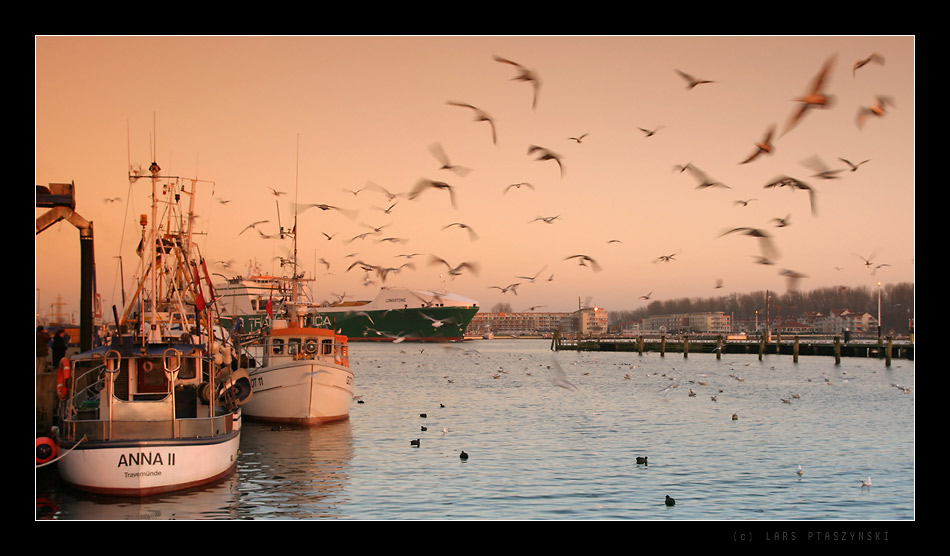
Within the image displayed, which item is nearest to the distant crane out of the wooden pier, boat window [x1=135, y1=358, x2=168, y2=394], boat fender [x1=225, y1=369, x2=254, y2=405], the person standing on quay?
the person standing on quay

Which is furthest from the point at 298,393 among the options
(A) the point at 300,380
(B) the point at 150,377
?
(B) the point at 150,377

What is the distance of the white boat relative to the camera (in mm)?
28266

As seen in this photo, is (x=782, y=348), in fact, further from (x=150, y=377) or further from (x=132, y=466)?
(x=132, y=466)

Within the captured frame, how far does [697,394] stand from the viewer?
4478 centimetres

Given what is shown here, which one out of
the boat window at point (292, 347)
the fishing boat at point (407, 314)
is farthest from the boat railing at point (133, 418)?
the fishing boat at point (407, 314)

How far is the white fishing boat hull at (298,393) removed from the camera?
2820cm

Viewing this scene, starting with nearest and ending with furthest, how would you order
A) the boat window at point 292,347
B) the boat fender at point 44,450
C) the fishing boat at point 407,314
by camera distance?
1. the boat fender at point 44,450
2. the boat window at point 292,347
3. the fishing boat at point 407,314

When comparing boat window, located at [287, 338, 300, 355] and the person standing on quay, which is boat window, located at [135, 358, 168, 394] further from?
boat window, located at [287, 338, 300, 355]

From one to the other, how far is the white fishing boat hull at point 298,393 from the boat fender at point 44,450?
10.7m

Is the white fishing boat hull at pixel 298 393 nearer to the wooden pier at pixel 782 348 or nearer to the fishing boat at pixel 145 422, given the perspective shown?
the fishing boat at pixel 145 422

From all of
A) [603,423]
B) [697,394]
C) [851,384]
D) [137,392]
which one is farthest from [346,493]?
[851,384]

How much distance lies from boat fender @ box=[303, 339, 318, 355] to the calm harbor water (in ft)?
8.56

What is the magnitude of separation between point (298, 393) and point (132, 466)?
12.6 metres

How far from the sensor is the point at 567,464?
73.0ft
